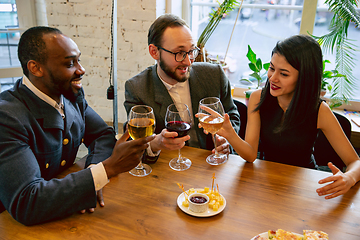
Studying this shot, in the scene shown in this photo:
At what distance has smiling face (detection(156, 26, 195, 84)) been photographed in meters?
1.75

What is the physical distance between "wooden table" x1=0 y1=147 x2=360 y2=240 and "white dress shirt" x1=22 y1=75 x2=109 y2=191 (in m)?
0.08

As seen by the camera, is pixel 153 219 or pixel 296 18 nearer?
pixel 153 219

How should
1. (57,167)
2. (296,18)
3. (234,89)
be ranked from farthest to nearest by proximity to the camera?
(234,89) < (296,18) < (57,167)

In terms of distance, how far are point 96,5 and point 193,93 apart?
1.38 metres

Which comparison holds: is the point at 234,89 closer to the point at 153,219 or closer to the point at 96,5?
the point at 96,5

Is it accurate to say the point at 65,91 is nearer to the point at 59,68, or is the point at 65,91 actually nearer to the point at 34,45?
the point at 59,68

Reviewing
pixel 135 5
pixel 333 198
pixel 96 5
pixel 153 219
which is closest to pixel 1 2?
pixel 96 5

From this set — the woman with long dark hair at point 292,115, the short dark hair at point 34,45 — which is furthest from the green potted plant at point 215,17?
the short dark hair at point 34,45

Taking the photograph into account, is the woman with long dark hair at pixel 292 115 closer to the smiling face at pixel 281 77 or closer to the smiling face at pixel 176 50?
the smiling face at pixel 281 77

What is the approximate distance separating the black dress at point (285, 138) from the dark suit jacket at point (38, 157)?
890 mm

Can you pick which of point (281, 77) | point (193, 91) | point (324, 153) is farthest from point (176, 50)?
point (324, 153)

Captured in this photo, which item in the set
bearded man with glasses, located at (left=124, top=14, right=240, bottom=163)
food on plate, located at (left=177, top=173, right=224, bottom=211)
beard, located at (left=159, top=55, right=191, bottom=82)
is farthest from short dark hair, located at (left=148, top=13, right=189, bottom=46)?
food on plate, located at (left=177, top=173, right=224, bottom=211)

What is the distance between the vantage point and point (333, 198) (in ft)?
3.65

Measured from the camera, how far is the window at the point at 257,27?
8.51ft
